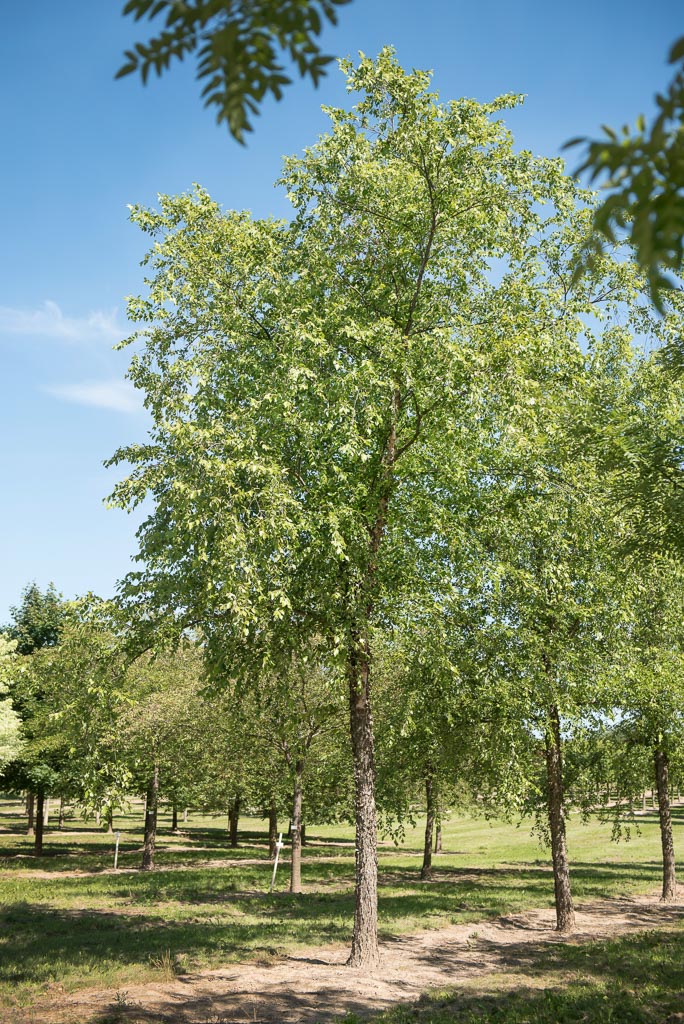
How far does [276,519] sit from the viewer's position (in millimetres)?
12125

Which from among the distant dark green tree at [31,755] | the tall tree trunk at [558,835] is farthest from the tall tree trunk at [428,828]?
the distant dark green tree at [31,755]

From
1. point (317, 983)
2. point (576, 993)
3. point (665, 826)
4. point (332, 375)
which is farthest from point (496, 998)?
point (665, 826)

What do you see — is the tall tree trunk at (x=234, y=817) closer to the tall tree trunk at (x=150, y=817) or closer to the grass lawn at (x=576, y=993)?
the tall tree trunk at (x=150, y=817)

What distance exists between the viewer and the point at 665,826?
25562 millimetres

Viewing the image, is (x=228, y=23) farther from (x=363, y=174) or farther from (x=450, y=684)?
(x=450, y=684)

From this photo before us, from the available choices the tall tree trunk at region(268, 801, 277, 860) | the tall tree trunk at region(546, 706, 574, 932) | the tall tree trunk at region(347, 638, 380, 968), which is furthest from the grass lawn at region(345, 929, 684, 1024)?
the tall tree trunk at region(268, 801, 277, 860)

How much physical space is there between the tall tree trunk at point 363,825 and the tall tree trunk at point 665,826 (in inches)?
533

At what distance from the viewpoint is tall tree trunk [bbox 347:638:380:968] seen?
47.6ft

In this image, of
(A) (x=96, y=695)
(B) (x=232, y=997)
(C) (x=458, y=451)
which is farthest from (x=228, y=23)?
(B) (x=232, y=997)

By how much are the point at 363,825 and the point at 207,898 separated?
1352cm

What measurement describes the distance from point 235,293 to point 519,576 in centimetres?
790

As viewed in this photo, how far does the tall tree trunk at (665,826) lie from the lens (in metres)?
25.2

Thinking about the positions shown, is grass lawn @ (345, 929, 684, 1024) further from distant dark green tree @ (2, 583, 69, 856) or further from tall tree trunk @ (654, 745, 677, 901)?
distant dark green tree @ (2, 583, 69, 856)

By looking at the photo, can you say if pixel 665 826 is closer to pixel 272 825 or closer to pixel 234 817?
pixel 272 825
